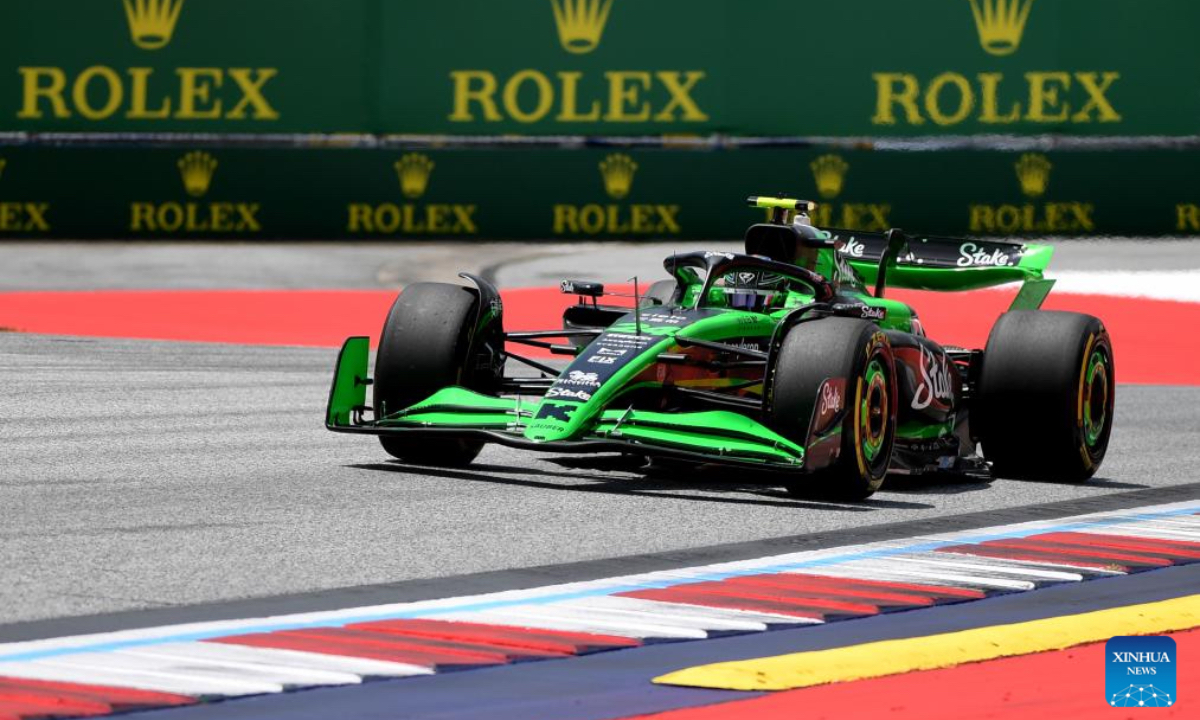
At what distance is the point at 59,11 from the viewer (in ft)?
83.0

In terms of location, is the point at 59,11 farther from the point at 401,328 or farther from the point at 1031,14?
the point at 401,328

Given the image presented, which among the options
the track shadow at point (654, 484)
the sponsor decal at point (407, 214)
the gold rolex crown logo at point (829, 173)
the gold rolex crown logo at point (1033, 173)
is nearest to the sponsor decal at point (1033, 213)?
the gold rolex crown logo at point (1033, 173)

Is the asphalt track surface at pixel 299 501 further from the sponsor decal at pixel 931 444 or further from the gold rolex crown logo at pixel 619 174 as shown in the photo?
the gold rolex crown logo at pixel 619 174

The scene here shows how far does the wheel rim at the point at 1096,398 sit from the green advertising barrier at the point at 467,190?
45.3 ft

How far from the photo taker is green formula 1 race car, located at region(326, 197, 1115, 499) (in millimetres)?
9125

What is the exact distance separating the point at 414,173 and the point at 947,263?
1434 centimetres

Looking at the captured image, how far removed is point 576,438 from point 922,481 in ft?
6.83

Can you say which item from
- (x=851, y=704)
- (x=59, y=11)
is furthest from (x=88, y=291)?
(x=851, y=704)

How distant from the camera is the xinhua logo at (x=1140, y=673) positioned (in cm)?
532

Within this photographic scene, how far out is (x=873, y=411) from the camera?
31.1ft

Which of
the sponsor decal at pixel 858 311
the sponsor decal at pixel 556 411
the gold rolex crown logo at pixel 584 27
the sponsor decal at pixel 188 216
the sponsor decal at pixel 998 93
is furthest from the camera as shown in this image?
the gold rolex crown logo at pixel 584 27

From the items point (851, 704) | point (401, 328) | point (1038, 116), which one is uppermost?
point (1038, 116)

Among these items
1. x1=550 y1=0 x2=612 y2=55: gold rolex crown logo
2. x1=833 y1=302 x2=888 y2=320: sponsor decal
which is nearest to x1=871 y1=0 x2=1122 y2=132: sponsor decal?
x1=550 y1=0 x2=612 y2=55: gold rolex crown logo

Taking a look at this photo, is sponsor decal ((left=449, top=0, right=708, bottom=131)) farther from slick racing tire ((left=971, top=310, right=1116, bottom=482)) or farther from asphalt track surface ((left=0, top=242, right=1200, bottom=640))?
slick racing tire ((left=971, top=310, right=1116, bottom=482))
